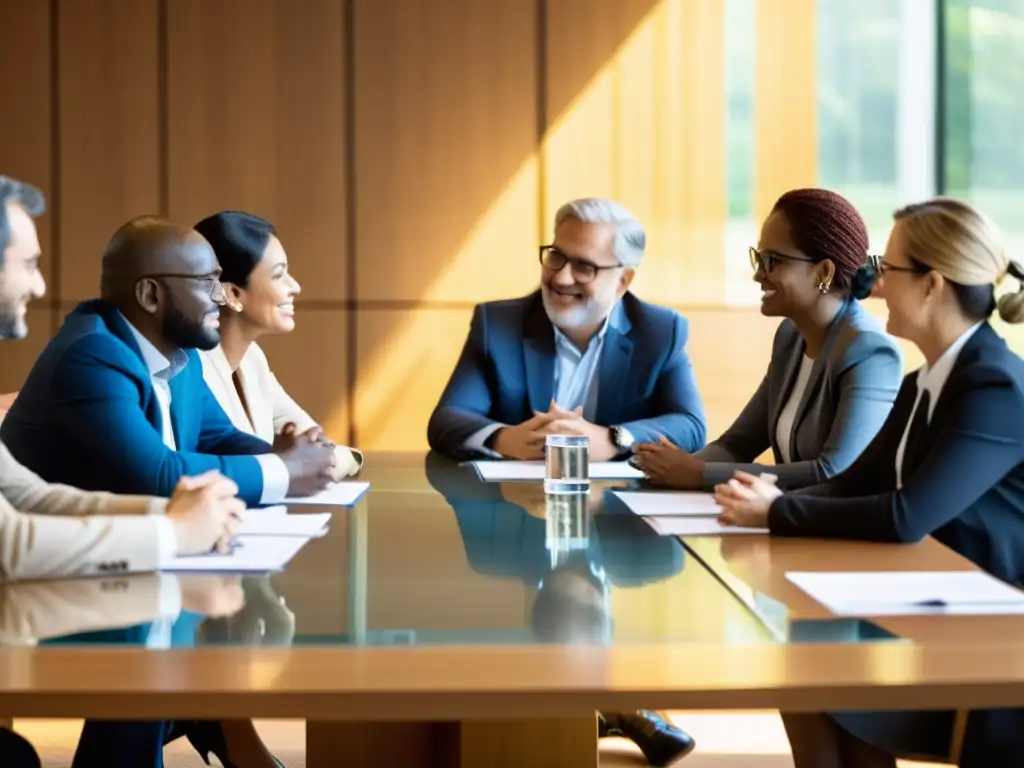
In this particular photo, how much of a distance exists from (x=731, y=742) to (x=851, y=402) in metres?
1.71

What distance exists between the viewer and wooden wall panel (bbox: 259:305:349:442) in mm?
6633

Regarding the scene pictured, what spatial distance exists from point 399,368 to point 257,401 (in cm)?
278

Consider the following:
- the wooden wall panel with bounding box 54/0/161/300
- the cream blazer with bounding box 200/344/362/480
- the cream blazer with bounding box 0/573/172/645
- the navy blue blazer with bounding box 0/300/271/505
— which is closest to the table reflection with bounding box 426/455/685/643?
the cream blazer with bounding box 200/344/362/480

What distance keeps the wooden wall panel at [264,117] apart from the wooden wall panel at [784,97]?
6.47ft

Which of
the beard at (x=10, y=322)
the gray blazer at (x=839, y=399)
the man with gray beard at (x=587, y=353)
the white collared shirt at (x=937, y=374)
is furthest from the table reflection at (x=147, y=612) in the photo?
the man with gray beard at (x=587, y=353)

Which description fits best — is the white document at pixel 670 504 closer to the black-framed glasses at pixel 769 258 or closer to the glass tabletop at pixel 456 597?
the glass tabletop at pixel 456 597

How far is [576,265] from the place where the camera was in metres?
4.14

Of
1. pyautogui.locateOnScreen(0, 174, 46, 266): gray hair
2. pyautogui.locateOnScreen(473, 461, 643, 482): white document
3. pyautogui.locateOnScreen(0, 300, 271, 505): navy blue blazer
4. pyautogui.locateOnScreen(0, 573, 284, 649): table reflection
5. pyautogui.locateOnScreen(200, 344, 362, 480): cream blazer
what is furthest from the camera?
pyautogui.locateOnScreen(200, 344, 362, 480): cream blazer

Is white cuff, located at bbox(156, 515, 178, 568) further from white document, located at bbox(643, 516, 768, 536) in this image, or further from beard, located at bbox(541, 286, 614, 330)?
beard, located at bbox(541, 286, 614, 330)

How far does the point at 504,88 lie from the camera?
662cm

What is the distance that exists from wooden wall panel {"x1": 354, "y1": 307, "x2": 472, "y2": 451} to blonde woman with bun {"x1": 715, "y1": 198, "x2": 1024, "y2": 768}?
13.6 ft

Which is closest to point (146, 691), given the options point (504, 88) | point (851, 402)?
point (851, 402)

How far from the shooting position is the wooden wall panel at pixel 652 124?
660 centimetres

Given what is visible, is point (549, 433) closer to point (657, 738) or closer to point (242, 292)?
point (242, 292)
